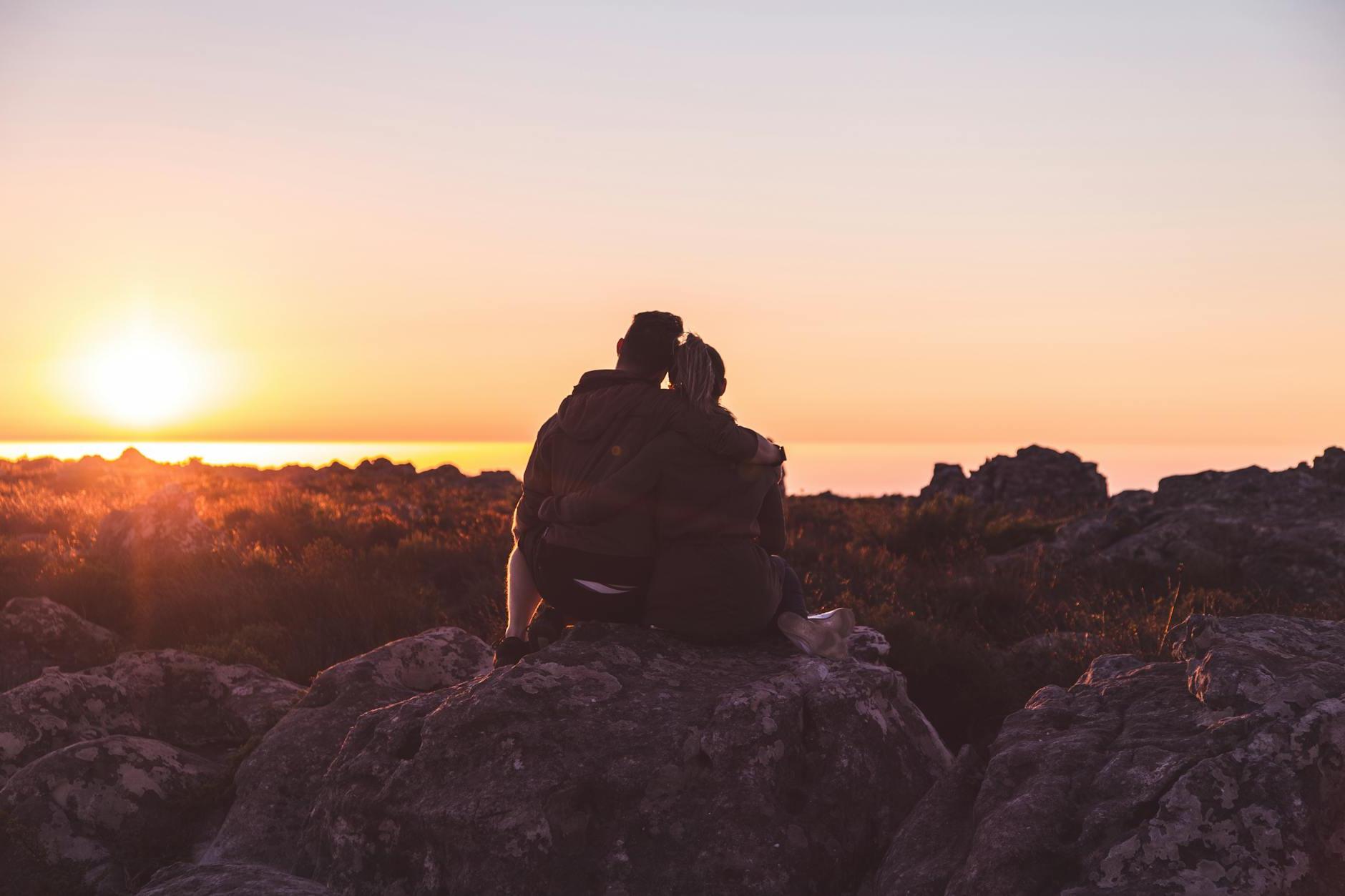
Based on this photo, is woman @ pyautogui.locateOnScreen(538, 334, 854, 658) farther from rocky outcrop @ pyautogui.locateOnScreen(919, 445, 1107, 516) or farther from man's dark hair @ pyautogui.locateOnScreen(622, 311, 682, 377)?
rocky outcrop @ pyautogui.locateOnScreen(919, 445, 1107, 516)

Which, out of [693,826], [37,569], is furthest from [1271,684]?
[37,569]

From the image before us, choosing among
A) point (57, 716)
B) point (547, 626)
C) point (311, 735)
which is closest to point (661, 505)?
point (547, 626)

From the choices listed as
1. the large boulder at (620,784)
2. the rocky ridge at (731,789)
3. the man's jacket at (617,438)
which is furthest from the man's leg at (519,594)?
the large boulder at (620,784)

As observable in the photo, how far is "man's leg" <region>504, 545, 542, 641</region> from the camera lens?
242 inches

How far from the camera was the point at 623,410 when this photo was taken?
5559mm

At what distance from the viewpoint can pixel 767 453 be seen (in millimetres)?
5645

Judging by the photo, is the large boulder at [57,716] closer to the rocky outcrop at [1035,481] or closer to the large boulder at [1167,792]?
the large boulder at [1167,792]

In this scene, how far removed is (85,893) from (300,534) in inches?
388

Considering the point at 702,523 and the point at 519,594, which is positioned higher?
the point at 702,523

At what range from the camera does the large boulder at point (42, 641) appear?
345 inches

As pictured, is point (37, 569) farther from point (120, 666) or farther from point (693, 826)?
point (693, 826)

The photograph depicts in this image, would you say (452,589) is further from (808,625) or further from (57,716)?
(808,625)

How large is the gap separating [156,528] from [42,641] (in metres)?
4.41

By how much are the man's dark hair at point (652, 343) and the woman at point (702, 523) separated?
12 centimetres
